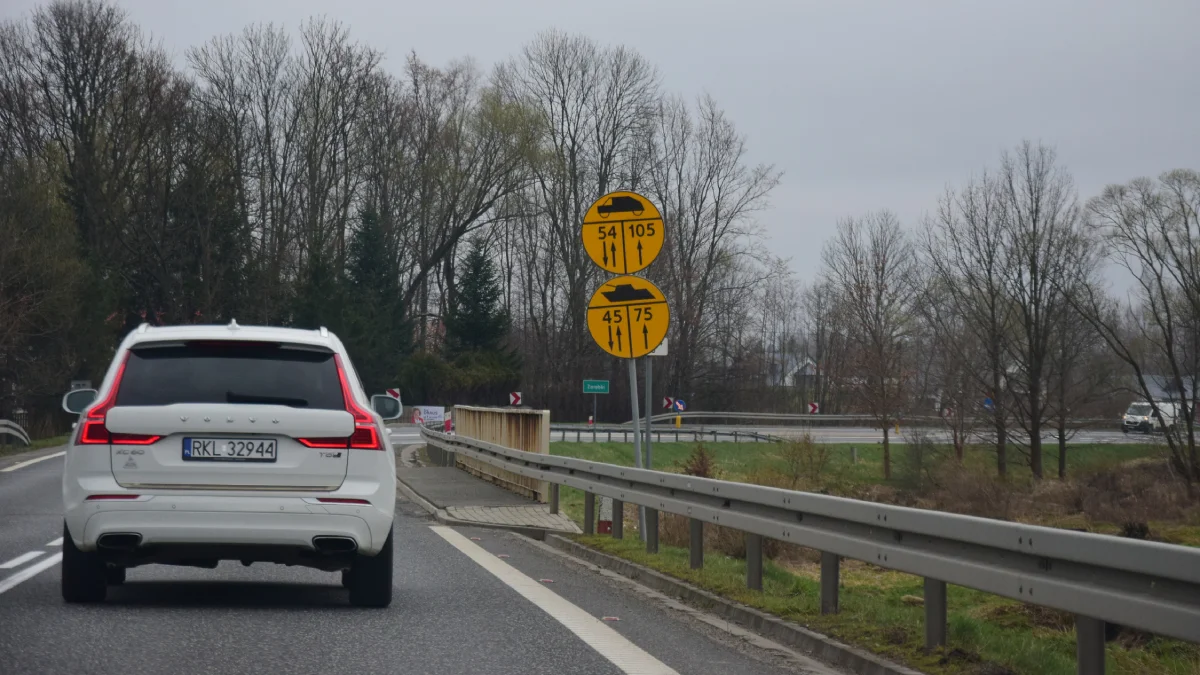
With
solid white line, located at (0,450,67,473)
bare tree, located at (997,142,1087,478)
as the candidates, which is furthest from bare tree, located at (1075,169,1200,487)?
solid white line, located at (0,450,67,473)

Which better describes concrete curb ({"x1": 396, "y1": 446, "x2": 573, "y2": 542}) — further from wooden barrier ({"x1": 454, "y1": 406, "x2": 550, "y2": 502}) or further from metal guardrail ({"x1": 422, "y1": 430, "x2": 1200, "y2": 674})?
metal guardrail ({"x1": 422, "y1": 430, "x2": 1200, "y2": 674})

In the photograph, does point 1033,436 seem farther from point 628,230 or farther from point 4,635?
point 4,635

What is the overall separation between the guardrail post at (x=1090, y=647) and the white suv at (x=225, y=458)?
4.16m

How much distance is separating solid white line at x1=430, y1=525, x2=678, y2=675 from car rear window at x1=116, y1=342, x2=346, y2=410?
72.3 inches

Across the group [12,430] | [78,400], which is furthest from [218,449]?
[12,430]

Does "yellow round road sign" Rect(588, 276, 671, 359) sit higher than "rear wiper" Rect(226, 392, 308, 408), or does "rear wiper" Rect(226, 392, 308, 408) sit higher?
"yellow round road sign" Rect(588, 276, 671, 359)

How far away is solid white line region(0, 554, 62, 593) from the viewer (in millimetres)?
9547

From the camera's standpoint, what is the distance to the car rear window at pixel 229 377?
8.13 m

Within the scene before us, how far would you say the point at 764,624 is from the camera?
8.14 meters

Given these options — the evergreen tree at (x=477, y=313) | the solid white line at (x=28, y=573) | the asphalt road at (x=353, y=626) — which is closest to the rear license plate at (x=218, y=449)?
the asphalt road at (x=353, y=626)

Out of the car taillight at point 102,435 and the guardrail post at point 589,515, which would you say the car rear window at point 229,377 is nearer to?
the car taillight at point 102,435

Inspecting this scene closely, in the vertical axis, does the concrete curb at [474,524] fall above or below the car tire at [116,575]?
below

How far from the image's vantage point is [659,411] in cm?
6975

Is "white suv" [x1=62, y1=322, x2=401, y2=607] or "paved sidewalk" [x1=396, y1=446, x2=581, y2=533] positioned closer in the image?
"white suv" [x1=62, y1=322, x2=401, y2=607]
